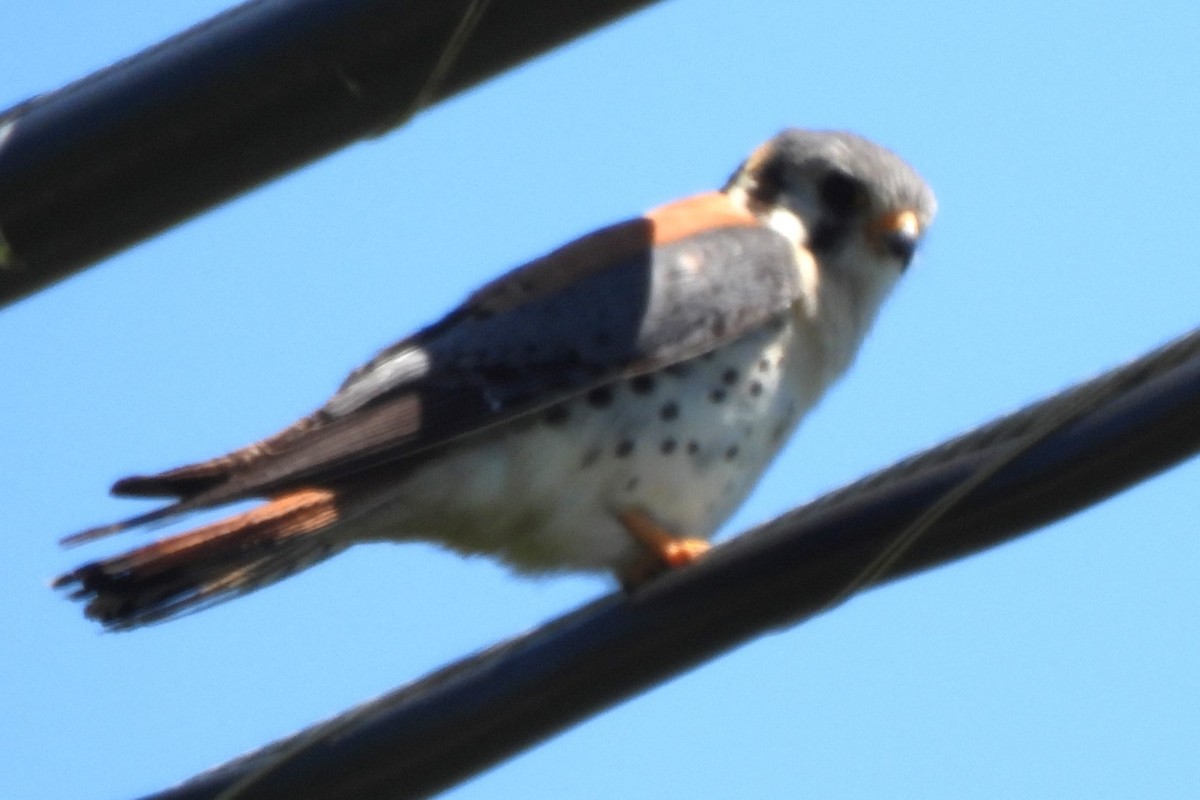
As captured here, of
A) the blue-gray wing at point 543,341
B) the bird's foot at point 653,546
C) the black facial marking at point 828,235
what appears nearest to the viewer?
the blue-gray wing at point 543,341

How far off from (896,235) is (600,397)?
116 centimetres

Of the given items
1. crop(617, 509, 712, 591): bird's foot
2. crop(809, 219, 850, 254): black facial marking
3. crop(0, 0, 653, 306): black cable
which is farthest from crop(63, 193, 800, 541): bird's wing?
crop(0, 0, 653, 306): black cable

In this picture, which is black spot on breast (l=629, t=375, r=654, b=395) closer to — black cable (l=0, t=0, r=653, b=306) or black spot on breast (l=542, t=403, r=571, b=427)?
black spot on breast (l=542, t=403, r=571, b=427)

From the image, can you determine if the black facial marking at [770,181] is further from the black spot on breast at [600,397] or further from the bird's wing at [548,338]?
the black spot on breast at [600,397]

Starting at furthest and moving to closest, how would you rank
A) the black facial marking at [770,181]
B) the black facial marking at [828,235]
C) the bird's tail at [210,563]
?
1. the black facial marking at [770,181]
2. the black facial marking at [828,235]
3. the bird's tail at [210,563]

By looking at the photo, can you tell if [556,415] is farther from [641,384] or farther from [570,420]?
[641,384]

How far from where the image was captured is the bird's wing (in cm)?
336

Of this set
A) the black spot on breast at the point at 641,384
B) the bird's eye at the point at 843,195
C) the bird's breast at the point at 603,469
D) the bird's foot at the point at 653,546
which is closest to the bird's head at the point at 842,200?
the bird's eye at the point at 843,195

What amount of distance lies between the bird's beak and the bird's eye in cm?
7

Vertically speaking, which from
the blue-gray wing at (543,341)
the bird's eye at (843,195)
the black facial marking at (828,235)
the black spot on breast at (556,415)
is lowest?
the black spot on breast at (556,415)

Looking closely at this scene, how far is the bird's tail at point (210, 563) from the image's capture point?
2752 mm

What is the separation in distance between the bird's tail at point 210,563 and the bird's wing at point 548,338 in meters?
0.05

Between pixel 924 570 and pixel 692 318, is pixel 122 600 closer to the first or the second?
pixel 924 570

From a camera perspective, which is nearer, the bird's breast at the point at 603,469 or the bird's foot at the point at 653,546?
the bird's breast at the point at 603,469
